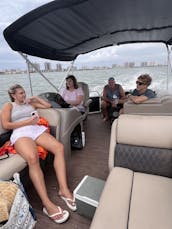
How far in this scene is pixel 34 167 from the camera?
1.67 m

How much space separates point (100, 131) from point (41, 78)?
1.80 meters

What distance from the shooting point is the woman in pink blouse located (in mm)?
3514

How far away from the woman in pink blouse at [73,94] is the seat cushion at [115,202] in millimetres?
2236

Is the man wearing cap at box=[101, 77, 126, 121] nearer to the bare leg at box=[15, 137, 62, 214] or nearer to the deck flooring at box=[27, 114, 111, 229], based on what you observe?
the deck flooring at box=[27, 114, 111, 229]

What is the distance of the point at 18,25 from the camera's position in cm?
212

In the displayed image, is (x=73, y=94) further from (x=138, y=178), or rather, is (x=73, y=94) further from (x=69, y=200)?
(x=138, y=178)

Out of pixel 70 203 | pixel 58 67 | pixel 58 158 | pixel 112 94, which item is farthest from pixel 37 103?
pixel 58 67

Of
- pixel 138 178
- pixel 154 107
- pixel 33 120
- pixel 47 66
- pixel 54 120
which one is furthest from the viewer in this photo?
pixel 47 66

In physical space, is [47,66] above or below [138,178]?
above

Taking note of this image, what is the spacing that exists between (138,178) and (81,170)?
1068mm

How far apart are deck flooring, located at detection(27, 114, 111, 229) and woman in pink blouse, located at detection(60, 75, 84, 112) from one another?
638mm

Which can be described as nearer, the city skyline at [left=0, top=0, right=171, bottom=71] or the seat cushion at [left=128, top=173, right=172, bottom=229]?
the seat cushion at [left=128, top=173, right=172, bottom=229]

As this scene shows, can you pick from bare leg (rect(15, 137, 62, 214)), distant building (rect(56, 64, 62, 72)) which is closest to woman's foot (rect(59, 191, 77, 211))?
bare leg (rect(15, 137, 62, 214))

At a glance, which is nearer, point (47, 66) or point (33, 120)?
point (33, 120)
